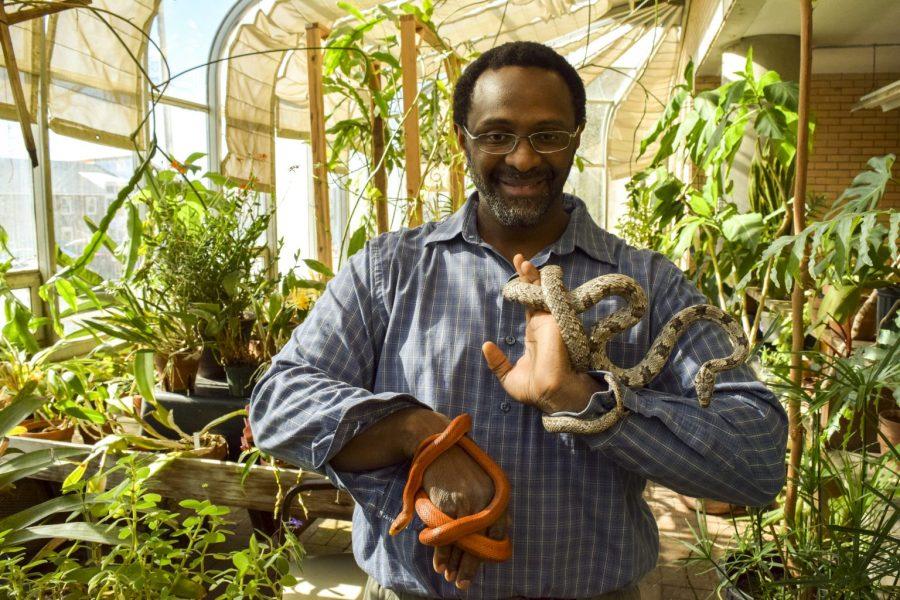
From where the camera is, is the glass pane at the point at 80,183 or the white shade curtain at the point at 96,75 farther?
the glass pane at the point at 80,183

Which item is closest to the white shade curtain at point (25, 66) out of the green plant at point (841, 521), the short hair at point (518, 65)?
the short hair at point (518, 65)

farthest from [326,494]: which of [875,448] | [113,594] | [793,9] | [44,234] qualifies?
[793,9]

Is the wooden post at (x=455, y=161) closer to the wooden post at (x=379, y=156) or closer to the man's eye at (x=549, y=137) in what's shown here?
the wooden post at (x=379, y=156)

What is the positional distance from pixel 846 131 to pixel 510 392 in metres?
7.87

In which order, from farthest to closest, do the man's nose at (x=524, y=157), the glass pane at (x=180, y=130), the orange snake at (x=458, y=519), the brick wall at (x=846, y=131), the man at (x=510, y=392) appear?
the brick wall at (x=846, y=131) < the glass pane at (x=180, y=130) < the man's nose at (x=524, y=157) < the man at (x=510, y=392) < the orange snake at (x=458, y=519)

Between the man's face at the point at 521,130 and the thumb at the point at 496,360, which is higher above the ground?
the man's face at the point at 521,130

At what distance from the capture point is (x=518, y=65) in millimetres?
1203

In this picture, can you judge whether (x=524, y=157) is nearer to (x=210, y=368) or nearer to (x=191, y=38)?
(x=210, y=368)

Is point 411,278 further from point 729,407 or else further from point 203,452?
point 203,452

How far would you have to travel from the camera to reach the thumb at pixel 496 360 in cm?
104

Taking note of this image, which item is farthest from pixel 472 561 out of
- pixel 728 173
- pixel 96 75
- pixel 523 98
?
pixel 96 75

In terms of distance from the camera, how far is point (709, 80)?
23.2 feet

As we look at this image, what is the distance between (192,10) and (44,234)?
2.75m

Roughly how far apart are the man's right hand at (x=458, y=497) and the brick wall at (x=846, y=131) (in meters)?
7.58
